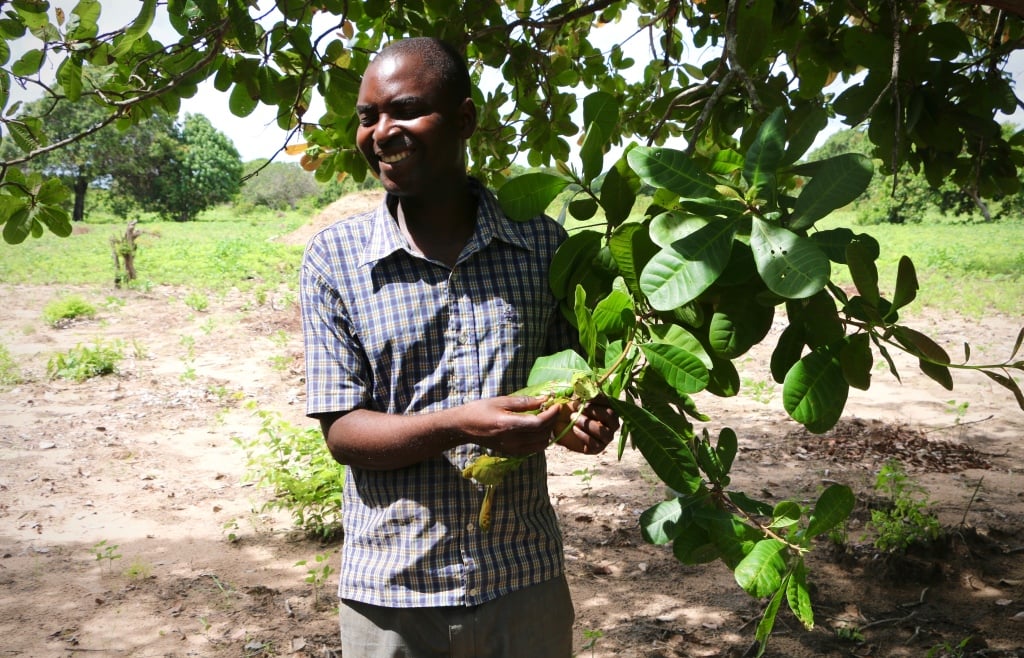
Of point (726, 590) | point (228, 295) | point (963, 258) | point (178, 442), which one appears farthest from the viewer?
point (963, 258)

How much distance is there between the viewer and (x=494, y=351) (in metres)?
1.37

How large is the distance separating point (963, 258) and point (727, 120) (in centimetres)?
962

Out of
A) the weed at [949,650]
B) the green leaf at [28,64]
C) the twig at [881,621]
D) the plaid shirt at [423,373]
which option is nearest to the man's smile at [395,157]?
the plaid shirt at [423,373]

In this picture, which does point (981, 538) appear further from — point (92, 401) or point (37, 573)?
point (92, 401)

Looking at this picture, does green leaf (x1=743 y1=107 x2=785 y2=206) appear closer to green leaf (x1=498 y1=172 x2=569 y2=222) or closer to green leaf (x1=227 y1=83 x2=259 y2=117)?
green leaf (x1=498 y1=172 x2=569 y2=222)

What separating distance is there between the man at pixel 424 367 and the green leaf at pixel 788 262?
1.58 ft

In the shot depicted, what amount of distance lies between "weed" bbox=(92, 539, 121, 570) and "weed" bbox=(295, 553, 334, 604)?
837 mm

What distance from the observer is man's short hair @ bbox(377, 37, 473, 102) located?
1.32 metres

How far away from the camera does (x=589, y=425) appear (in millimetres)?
1184

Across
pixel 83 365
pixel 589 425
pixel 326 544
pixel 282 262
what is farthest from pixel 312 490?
pixel 282 262

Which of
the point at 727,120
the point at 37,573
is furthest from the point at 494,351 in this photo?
the point at 37,573

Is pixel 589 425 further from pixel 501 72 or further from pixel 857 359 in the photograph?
pixel 501 72

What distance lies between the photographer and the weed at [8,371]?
5957 mm

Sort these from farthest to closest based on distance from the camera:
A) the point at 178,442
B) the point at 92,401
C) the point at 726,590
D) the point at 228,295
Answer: the point at 228,295 < the point at 92,401 < the point at 178,442 < the point at 726,590
